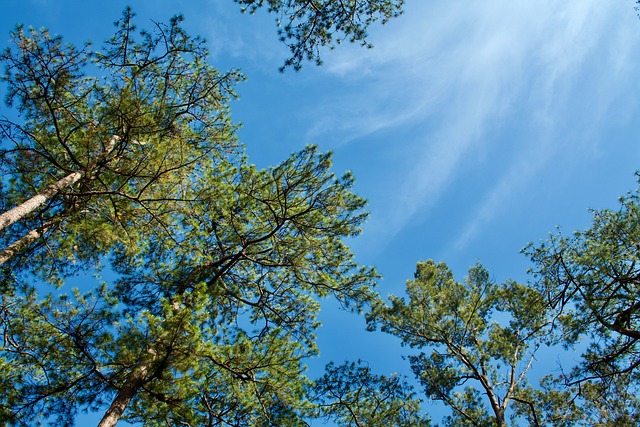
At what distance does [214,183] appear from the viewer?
7363 millimetres

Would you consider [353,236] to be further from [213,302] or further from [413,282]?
[413,282]

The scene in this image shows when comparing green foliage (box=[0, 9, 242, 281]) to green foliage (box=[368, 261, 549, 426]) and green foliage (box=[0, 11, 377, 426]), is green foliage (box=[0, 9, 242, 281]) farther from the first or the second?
green foliage (box=[368, 261, 549, 426])

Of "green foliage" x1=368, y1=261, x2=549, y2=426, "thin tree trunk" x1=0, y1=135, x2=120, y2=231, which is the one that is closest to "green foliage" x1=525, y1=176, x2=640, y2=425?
"green foliage" x1=368, y1=261, x2=549, y2=426

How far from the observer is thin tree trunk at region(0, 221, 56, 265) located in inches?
269

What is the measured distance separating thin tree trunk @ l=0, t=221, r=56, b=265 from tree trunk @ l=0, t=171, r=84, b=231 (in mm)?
745

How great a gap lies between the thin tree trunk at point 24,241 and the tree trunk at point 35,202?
74 centimetres

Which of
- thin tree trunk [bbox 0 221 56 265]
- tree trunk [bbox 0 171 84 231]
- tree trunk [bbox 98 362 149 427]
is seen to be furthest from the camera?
thin tree trunk [bbox 0 221 56 265]

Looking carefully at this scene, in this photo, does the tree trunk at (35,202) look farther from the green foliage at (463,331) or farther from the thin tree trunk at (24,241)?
the green foliage at (463,331)

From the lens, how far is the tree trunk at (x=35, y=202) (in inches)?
237

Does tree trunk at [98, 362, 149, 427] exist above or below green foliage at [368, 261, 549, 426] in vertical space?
below

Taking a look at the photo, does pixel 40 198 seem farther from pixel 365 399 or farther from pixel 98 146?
pixel 365 399

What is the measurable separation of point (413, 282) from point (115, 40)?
9394mm

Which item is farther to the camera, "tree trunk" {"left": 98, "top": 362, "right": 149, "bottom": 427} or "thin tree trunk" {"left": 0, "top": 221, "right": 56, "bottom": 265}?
"thin tree trunk" {"left": 0, "top": 221, "right": 56, "bottom": 265}

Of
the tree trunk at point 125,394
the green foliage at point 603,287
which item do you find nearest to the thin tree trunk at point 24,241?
the tree trunk at point 125,394
